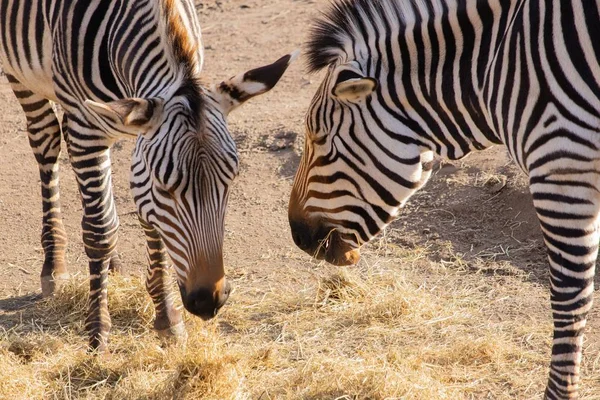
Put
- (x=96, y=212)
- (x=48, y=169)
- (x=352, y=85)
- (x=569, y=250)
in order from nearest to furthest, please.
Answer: (x=569, y=250), (x=352, y=85), (x=96, y=212), (x=48, y=169)

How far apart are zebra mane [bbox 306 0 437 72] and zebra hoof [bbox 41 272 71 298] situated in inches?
117

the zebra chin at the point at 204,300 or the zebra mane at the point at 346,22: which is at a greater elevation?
the zebra mane at the point at 346,22

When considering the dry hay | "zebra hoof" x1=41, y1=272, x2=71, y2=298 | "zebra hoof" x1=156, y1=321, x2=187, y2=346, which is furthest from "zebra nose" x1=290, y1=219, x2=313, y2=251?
"zebra hoof" x1=41, y1=272, x2=71, y2=298

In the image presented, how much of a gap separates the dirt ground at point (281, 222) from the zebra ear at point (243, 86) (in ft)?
7.30

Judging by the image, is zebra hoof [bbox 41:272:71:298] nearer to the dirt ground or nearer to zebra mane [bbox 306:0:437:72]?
the dirt ground

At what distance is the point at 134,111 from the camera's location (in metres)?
4.41

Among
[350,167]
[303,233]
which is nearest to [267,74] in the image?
[350,167]

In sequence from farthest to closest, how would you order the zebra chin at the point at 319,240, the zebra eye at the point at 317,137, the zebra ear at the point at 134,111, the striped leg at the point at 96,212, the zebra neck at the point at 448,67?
the striped leg at the point at 96,212 < the zebra chin at the point at 319,240 < the zebra eye at the point at 317,137 < the zebra neck at the point at 448,67 < the zebra ear at the point at 134,111

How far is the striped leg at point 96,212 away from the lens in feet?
17.9

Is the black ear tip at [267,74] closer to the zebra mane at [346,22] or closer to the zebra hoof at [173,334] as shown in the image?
the zebra mane at [346,22]

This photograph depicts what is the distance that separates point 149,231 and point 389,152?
75.1 inches

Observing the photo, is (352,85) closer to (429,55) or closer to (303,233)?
(429,55)

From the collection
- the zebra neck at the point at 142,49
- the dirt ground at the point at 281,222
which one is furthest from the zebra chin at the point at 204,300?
the dirt ground at the point at 281,222

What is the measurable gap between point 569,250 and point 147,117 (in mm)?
2390
